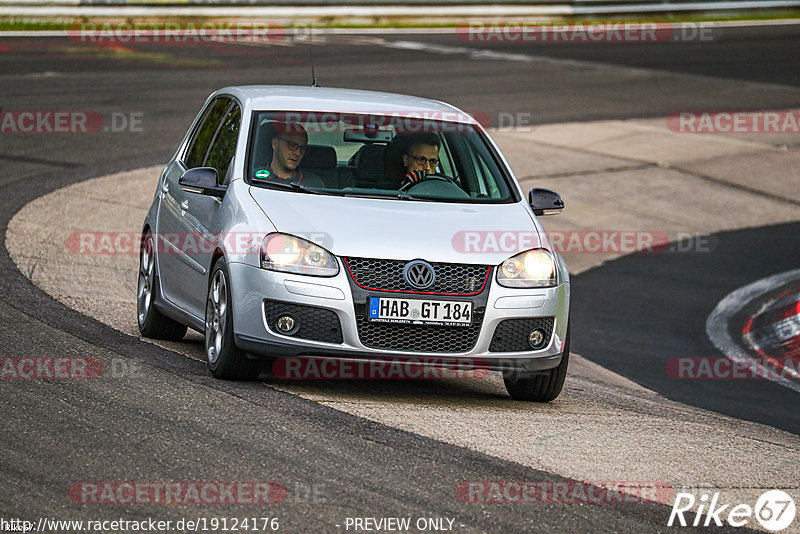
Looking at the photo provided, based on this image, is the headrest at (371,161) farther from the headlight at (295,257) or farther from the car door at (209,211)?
the headlight at (295,257)

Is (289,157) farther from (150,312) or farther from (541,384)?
(541,384)

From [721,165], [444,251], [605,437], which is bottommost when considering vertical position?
[721,165]

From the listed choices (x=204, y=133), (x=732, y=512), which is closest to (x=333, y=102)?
(x=204, y=133)

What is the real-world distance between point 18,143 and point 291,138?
10.0 meters

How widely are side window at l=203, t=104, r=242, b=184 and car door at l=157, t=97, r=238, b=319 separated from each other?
0.07m

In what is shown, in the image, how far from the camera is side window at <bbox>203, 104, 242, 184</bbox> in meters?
8.19

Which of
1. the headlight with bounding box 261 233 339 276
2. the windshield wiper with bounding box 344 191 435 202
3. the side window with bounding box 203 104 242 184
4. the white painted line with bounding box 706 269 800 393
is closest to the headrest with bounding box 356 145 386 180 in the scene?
the windshield wiper with bounding box 344 191 435 202

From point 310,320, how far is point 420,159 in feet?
5.31

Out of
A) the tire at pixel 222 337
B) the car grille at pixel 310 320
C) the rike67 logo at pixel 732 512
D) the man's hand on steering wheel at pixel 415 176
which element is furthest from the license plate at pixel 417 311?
the rike67 logo at pixel 732 512

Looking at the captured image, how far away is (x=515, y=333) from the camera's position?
7328mm

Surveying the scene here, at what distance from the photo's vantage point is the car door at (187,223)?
801 centimetres

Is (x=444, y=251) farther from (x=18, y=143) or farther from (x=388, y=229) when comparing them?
(x=18, y=143)

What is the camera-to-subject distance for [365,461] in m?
5.86

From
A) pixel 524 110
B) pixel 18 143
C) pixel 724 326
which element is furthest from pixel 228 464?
pixel 524 110
